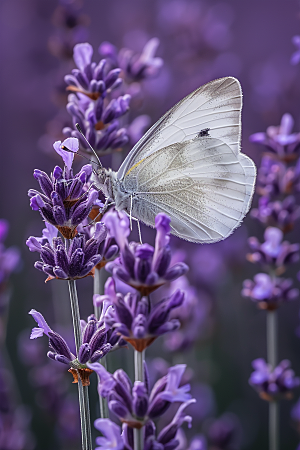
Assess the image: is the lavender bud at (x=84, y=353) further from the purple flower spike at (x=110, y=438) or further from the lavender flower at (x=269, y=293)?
the lavender flower at (x=269, y=293)

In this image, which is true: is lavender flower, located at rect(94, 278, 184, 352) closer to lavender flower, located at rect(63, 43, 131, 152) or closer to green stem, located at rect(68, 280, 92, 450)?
green stem, located at rect(68, 280, 92, 450)

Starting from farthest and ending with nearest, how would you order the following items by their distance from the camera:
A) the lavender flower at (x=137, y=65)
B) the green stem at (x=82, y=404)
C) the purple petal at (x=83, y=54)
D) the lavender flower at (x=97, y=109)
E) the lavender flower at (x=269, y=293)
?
the lavender flower at (x=137, y=65)
the lavender flower at (x=269, y=293)
the purple petal at (x=83, y=54)
the lavender flower at (x=97, y=109)
the green stem at (x=82, y=404)

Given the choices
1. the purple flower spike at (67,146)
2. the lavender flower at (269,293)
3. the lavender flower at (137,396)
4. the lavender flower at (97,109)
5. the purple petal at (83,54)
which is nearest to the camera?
the lavender flower at (137,396)

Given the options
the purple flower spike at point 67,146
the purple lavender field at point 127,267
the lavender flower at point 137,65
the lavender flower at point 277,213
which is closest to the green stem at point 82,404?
the purple lavender field at point 127,267

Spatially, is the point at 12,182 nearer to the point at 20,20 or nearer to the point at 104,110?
the point at 20,20

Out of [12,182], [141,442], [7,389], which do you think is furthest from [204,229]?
[12,182]

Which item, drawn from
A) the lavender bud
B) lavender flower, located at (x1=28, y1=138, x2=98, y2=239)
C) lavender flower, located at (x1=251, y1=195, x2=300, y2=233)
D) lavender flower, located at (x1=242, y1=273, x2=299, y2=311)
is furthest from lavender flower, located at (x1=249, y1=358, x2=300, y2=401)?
lavender flower, located at (x1=28, y1=138, x2=98, y2=239)

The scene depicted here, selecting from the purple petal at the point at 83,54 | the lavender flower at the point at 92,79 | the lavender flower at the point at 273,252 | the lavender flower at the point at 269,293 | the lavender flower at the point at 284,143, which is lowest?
the lavender flower at the point at 269,293
